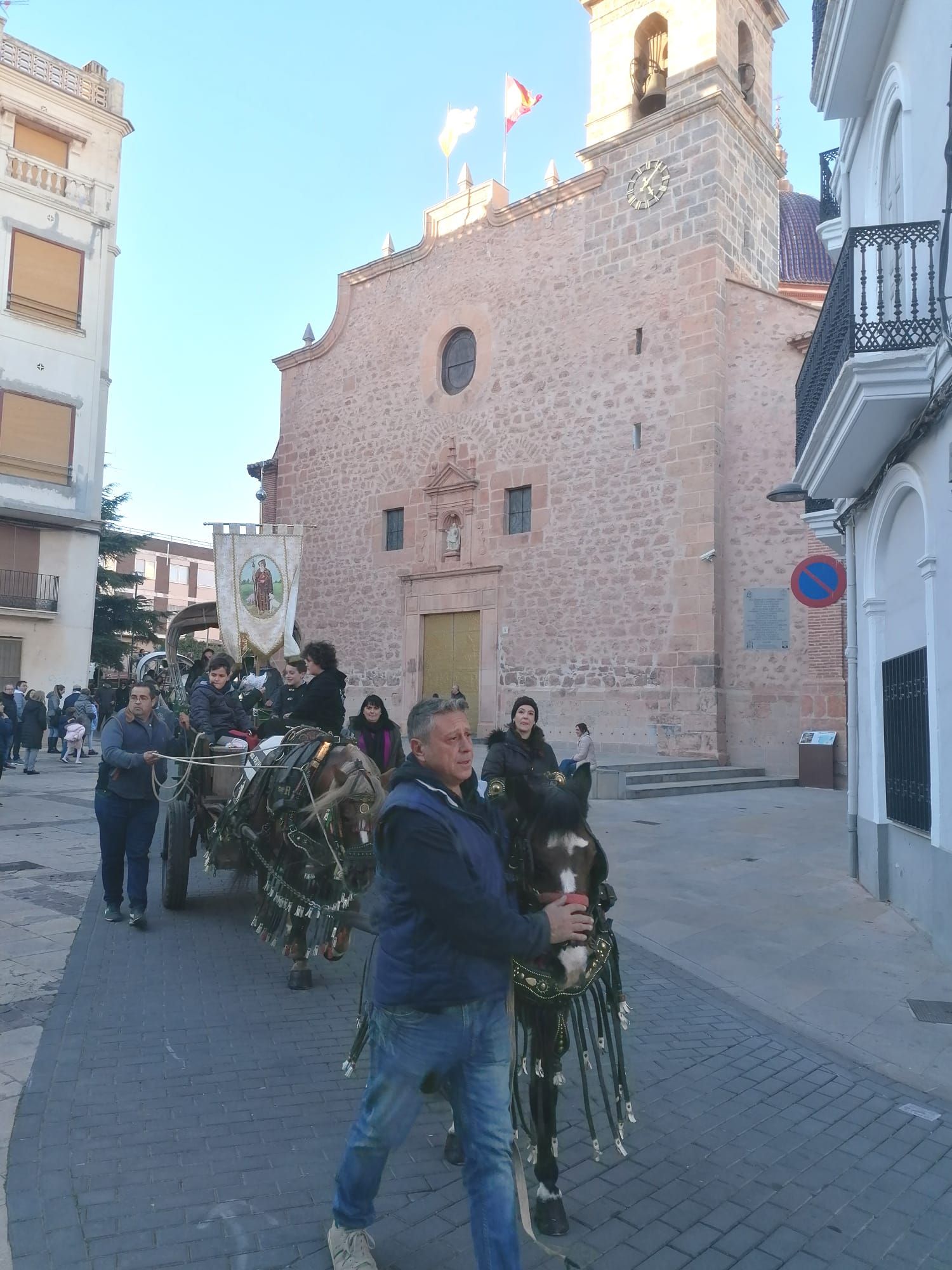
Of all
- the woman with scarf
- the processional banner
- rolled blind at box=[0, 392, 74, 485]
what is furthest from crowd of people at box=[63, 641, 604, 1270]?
rolled blind at box=[0, 392, 74, 485]

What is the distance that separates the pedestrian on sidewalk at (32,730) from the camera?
57.0ft

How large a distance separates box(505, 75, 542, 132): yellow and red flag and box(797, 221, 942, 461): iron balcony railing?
1837cm

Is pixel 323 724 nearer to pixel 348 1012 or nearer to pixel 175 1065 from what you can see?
pixel 348 1012

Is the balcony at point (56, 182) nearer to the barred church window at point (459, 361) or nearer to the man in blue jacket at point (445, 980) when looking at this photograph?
the barred church window at point (459, 361)

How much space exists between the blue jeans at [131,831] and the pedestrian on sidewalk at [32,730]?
11.8 meters

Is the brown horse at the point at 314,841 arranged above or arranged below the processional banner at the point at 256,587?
below

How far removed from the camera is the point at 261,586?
15.3m

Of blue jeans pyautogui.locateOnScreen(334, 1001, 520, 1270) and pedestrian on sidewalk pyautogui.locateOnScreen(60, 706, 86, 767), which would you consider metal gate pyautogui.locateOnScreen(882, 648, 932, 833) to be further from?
pedestrian on sidewalk pyautogui.locateOnScreen(60, 706, 86, 767)

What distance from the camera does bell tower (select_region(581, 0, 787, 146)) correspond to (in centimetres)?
1919

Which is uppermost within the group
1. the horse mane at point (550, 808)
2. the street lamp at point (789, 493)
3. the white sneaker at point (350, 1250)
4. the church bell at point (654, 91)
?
Result: the church bell at point (654, 91)

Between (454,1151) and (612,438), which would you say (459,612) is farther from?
(454,1151)

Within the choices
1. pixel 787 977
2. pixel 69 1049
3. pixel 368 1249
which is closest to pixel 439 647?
pixel 787 977

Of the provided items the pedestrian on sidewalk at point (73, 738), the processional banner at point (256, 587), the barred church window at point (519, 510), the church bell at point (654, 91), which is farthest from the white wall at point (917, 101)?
the pedestrian on sidewalk at point (73, 738)

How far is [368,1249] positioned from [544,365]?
2014cm
